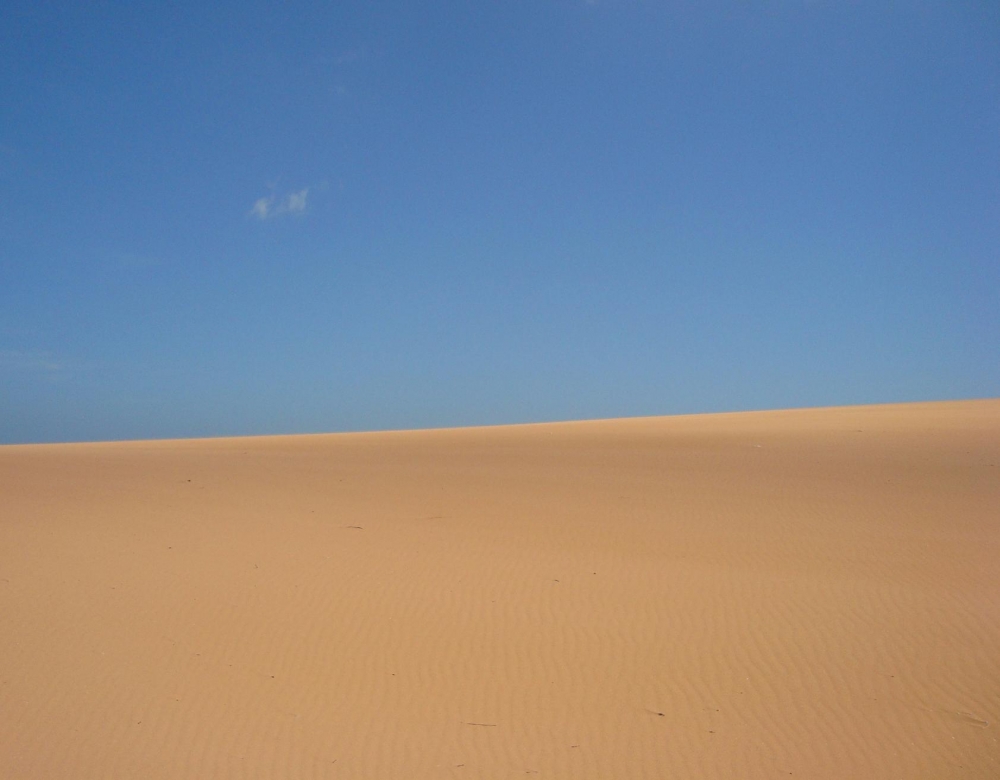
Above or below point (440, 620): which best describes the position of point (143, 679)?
below

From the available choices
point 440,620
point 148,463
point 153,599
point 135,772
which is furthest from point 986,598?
point 148,463

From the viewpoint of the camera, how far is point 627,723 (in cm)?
483

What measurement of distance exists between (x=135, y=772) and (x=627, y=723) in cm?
300

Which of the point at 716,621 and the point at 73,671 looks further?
the point at 716,621

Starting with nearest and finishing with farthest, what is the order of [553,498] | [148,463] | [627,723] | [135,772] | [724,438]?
[135,772] → [627,723] → [553,498] → [148,463] → [724,438]

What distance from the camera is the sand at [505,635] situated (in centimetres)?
455

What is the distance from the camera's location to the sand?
455cm

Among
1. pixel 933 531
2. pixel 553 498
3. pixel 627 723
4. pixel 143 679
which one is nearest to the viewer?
pixel 627 723

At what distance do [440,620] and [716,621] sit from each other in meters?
2.45

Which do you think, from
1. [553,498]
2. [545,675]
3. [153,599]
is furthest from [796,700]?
[553,498]

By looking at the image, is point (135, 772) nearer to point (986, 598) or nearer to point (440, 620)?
point (440, 620)

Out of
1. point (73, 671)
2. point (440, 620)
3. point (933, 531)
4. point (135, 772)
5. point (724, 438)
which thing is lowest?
point (135, 772)

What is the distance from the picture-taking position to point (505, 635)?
631cm

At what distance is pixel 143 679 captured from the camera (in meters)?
5.39
